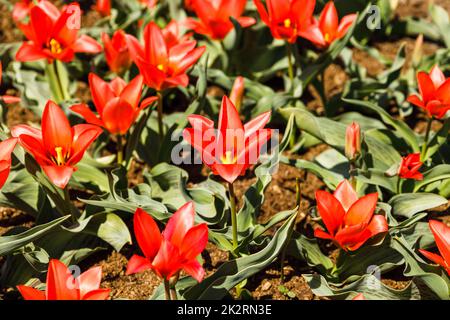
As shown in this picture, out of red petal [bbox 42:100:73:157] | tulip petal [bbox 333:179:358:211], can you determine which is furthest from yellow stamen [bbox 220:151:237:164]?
red petal [bbox 42:100:73:157]

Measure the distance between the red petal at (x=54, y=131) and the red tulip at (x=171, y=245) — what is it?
1.58 ft

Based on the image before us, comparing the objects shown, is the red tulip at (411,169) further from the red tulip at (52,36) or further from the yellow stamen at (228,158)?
Answer: the red tulip at (52,36)

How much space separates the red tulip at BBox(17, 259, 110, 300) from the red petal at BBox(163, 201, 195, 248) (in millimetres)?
225

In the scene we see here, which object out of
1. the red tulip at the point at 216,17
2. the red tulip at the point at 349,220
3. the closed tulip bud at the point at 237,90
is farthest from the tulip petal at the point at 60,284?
the red tulip at the point at 216,17

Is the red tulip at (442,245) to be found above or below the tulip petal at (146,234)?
below

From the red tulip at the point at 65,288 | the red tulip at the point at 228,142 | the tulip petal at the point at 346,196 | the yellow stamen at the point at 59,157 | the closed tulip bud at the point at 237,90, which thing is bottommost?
the tulip petal at the point at 346,196

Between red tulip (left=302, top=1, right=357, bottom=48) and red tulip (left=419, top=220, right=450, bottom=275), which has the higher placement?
red tulip (left=302, top=1, right=357, bottom=48)

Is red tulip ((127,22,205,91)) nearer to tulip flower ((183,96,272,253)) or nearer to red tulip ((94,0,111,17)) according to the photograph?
tulip flower ((183,96,272,253))

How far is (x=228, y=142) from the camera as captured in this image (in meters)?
2.05

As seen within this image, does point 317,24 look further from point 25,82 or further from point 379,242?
point 25,82

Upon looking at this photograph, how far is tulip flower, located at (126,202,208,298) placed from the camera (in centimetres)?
178

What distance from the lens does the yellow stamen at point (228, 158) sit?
203 centimetres

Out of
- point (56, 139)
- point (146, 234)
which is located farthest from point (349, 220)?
point (56, 139)

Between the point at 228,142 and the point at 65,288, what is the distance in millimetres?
633
